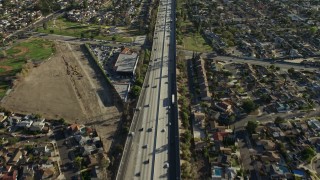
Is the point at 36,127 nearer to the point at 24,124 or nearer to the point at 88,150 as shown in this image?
the point at 24,124

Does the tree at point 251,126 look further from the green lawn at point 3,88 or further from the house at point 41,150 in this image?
the green lawn at point 3,88

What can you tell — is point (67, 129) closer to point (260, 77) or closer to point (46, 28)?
point (260, 77)

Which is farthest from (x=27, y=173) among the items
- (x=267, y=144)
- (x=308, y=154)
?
(x=308, y=154)

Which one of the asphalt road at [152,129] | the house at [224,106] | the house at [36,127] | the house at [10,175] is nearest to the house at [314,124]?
the house at [224,106]

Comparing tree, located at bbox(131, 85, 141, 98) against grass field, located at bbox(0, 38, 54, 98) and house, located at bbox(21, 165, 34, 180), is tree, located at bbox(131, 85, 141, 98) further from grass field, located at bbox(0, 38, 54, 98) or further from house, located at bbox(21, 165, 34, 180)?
grass field, located at bbox(0, 38, 54, 98)

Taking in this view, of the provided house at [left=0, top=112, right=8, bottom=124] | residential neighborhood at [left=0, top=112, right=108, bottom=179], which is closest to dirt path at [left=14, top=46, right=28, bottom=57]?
house at [left=0, top=112, right=8, bottom=124]
